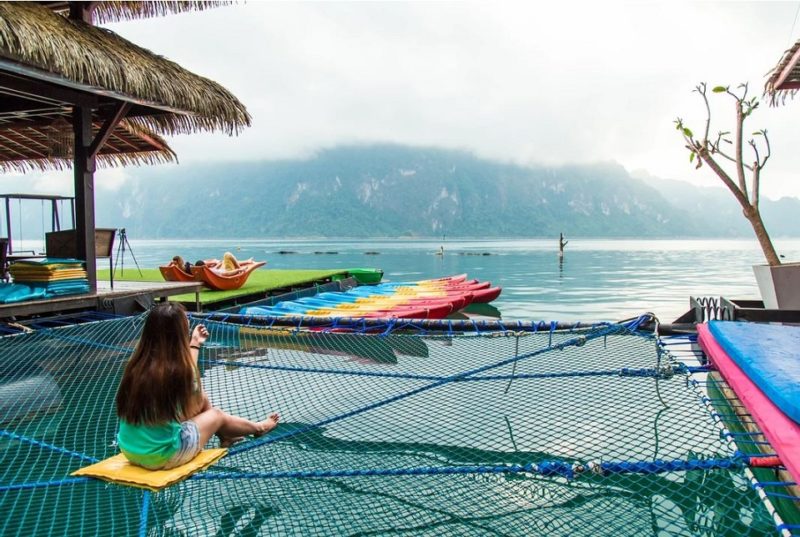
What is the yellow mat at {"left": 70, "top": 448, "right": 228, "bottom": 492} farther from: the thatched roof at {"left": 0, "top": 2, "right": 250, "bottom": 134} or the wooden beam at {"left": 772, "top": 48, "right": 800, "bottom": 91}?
the wooden beam at {"left": 772, "top": 48, "right": 800, "bottom": 91}

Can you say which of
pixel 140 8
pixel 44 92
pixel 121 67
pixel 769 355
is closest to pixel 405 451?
pixel 769 355

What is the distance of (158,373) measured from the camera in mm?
2887

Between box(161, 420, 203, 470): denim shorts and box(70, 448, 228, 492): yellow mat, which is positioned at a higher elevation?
box(161, 420, 203, 470): denim shorts

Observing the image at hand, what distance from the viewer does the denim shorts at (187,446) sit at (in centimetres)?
293

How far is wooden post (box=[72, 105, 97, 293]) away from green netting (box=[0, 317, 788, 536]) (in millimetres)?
1497

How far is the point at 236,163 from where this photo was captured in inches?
7480

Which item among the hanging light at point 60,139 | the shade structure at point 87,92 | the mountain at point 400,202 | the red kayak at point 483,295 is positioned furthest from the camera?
the mountain at point 400,202

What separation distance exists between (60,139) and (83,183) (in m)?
2.52

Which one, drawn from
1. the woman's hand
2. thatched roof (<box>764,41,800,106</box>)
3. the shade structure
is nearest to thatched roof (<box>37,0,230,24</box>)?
the shade structure

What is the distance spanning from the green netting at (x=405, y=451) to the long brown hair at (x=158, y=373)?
46 cm

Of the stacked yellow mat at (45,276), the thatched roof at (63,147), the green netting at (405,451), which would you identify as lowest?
the green netting at (405,451)

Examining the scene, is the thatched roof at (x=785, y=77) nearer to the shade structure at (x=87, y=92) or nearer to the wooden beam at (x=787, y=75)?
the wooden beam at (x=787, y=75)

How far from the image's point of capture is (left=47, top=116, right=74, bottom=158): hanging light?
26.5 ft

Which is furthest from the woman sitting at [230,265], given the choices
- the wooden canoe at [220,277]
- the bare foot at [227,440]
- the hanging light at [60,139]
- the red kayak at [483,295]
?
the bare foot at [227,440]
